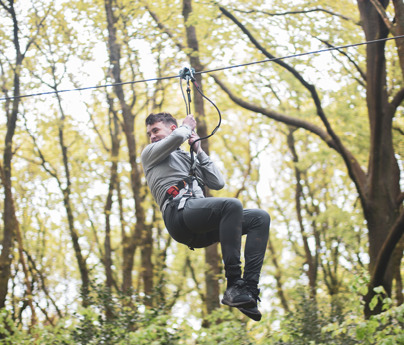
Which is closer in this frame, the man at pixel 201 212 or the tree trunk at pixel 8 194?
the man at pixel 201 212

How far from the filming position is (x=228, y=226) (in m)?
3.37

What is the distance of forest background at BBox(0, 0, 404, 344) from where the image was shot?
689cm

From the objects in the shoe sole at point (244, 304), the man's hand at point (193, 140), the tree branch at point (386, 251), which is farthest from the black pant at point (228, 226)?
the tree branch at point (386, 251)

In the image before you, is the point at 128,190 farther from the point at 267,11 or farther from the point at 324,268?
the point at 267,11

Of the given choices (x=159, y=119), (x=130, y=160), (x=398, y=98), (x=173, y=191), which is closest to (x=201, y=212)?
(x=173, y=191)

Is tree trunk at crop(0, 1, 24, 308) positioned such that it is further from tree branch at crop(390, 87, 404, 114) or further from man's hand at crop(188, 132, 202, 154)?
man's hand at crop(188, 132, 202, 154)

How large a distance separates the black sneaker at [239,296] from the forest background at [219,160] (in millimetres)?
2427

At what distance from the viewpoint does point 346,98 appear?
1144 cm

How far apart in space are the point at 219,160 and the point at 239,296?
53.4ft

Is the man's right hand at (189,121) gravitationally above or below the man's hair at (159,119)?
below

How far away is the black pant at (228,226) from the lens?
3.38 meters

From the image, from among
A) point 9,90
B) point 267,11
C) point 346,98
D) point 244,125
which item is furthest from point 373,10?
point 244,125

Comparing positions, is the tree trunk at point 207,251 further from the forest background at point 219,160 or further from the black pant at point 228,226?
the black pant at point 228,226

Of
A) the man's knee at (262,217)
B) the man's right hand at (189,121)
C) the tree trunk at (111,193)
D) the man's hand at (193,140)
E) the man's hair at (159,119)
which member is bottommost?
the man's knee at (262,217)
